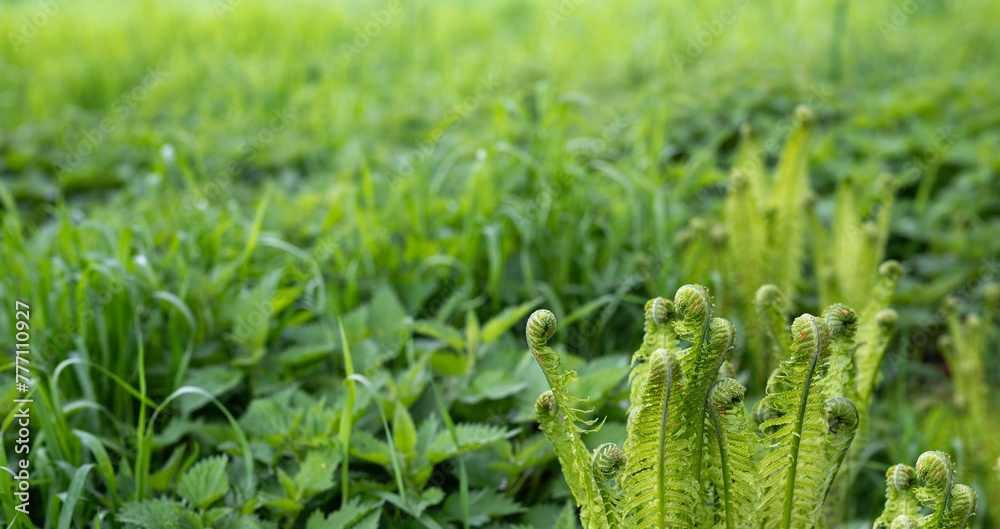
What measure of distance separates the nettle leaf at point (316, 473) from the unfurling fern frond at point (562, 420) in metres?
0.46

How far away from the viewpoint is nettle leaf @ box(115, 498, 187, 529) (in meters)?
1.18

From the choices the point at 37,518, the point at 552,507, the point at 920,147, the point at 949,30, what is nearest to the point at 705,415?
the point at 552,507

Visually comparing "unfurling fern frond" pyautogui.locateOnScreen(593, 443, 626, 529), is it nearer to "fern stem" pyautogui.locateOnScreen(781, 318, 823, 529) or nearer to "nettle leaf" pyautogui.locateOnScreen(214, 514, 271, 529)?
"fern stem" pyautogui.locateOnScreen(781, 318, 823, 529)

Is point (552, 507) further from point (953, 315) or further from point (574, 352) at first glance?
point (953, 315)

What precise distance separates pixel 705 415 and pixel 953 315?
3.55 feet

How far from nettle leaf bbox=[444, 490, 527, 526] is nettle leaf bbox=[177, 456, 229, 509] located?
1.29ft

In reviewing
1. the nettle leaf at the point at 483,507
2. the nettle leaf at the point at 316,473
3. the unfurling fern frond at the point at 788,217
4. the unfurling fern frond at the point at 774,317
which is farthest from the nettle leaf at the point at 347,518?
the unfurling fern frond at the point at 788,217

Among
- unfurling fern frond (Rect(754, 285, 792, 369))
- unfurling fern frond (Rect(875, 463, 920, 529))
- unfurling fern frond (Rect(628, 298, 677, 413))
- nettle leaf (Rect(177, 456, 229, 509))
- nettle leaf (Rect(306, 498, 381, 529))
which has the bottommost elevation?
nettle leaf (Rect(306, 498, 381, 529))

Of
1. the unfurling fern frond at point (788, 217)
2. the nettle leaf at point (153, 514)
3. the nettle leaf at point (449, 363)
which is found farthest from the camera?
the unfurling fern frond at point (788, 217)

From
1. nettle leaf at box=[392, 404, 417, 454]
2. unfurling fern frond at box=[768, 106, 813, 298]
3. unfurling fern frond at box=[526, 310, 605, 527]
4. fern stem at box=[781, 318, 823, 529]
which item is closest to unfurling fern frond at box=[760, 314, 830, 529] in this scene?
fern stem at box=[781, 318, 823, 529]

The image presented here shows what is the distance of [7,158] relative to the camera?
10.9 feet

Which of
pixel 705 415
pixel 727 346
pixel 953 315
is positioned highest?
pixel 727 346

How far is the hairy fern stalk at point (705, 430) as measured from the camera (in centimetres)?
88

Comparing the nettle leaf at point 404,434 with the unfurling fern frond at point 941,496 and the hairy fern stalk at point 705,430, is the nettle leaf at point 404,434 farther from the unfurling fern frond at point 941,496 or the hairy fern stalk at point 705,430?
the unfurling fern frond at point 941,496
